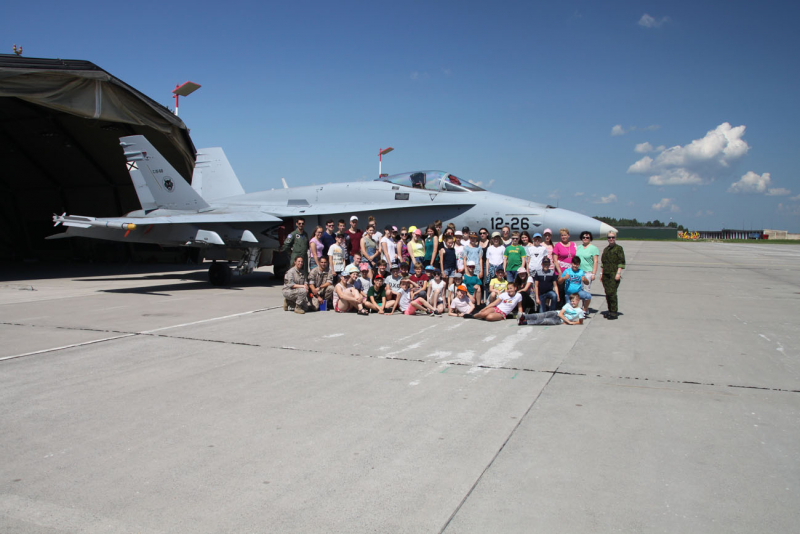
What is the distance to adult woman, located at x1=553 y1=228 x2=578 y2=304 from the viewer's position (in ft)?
30.1

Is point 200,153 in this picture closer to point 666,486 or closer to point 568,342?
point 568,342

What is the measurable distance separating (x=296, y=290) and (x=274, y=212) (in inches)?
217

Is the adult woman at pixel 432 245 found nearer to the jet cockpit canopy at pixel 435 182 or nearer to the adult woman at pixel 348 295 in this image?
the adult woman at pixel 348 295

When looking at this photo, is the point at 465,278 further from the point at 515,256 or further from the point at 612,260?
the point at 612,260

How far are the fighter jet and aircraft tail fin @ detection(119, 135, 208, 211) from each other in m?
0.03

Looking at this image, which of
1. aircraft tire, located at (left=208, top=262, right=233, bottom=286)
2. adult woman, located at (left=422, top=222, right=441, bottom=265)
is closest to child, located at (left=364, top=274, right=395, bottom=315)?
adult woman, located at (left=422, top=222, right=441, bottom=265)

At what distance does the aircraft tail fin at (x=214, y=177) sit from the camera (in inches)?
739

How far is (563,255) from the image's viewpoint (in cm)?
929

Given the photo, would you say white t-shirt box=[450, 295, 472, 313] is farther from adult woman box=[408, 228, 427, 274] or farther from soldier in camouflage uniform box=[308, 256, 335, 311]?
soldier in camouflage uniform box=[308, 256, 335, 311]

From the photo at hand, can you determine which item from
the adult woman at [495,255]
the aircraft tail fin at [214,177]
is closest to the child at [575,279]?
the adult woman at [495,255]

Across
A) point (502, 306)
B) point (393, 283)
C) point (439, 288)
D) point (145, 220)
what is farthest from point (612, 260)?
→ point (145, 220)

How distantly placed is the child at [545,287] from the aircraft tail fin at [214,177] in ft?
42.7

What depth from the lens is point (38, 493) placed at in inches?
117

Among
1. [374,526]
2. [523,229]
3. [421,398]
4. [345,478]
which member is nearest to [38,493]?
[345,478]
